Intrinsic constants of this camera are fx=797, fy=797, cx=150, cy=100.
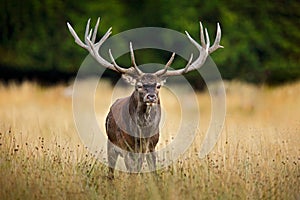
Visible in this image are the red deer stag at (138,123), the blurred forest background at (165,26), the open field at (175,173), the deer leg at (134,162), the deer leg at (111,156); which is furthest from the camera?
the blurred forest background at (165,26)

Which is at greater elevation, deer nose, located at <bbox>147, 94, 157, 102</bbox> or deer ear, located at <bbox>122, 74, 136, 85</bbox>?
deer ear, located at <bbox>122, 74, 136, 85</bbox>

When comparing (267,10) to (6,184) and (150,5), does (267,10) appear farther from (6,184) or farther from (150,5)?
(6,184)

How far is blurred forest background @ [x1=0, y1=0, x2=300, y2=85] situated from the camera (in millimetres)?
17516

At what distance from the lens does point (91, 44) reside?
9.01 metres

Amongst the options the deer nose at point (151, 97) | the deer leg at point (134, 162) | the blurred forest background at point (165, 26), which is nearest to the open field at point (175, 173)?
the deer leg at point (134, 162)

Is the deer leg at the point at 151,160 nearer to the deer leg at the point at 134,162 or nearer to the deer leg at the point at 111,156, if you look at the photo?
the deer leg at the point at 134,162

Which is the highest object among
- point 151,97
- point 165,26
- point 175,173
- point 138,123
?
point 165,26

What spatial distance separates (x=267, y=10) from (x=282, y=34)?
0.63 m

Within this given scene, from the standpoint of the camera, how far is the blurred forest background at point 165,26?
690 inches

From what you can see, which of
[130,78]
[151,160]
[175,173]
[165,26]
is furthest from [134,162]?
[165,26]

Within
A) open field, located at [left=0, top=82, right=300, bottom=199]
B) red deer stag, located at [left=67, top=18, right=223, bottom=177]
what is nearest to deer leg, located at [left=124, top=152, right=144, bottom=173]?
red deer stag, located at [left=67, top=18, right=223, bottom=177]

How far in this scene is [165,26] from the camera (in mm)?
17578

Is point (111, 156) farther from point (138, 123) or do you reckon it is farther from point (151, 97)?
point (151, 97)

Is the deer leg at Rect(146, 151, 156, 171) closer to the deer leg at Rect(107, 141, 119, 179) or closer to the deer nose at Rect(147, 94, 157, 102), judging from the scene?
the deer leg at Rect(107, 141, 119, 179)
